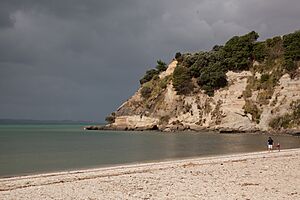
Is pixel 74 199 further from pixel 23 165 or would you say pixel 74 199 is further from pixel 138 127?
pixel 138 127

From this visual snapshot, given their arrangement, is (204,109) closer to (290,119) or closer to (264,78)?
(264,78)

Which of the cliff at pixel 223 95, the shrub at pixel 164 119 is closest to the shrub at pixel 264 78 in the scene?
the cliff at pixel 223 95

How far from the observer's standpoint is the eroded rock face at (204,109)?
240 feet

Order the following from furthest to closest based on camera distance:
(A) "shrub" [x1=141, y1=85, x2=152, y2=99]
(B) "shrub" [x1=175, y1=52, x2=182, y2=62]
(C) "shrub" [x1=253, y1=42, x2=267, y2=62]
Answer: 1. (A) "shrub" [x1=141, y1=85, x2=152, y2=99]
2. (B) "shrub" [x1=175, y1=52, x2=182, y2=62]
3. (C) "shrub" [x1=253, y1=42, x2=267, y2=62]

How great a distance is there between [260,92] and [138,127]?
30.2 metres

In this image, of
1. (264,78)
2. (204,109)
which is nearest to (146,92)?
(204,109)

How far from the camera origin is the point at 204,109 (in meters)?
83.3

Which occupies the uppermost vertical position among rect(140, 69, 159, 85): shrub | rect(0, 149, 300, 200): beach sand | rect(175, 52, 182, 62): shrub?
rect(175, 52, 182, 62): shrub

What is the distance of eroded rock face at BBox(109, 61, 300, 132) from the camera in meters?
73.2

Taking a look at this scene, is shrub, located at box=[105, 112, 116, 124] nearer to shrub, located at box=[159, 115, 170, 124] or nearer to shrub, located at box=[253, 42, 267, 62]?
shrub, located at box=[159, 115, 170, 124]

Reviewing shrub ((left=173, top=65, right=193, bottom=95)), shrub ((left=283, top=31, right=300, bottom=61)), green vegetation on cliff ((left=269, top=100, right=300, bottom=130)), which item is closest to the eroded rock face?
green vegetation on cliff ((left=269, top=100, right=300, bottom=130))

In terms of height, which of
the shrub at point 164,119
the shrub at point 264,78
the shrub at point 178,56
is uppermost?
the shrub at point 178,56

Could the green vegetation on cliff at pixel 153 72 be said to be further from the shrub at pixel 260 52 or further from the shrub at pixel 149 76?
the shrub at pixel 260 52

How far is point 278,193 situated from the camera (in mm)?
13445
